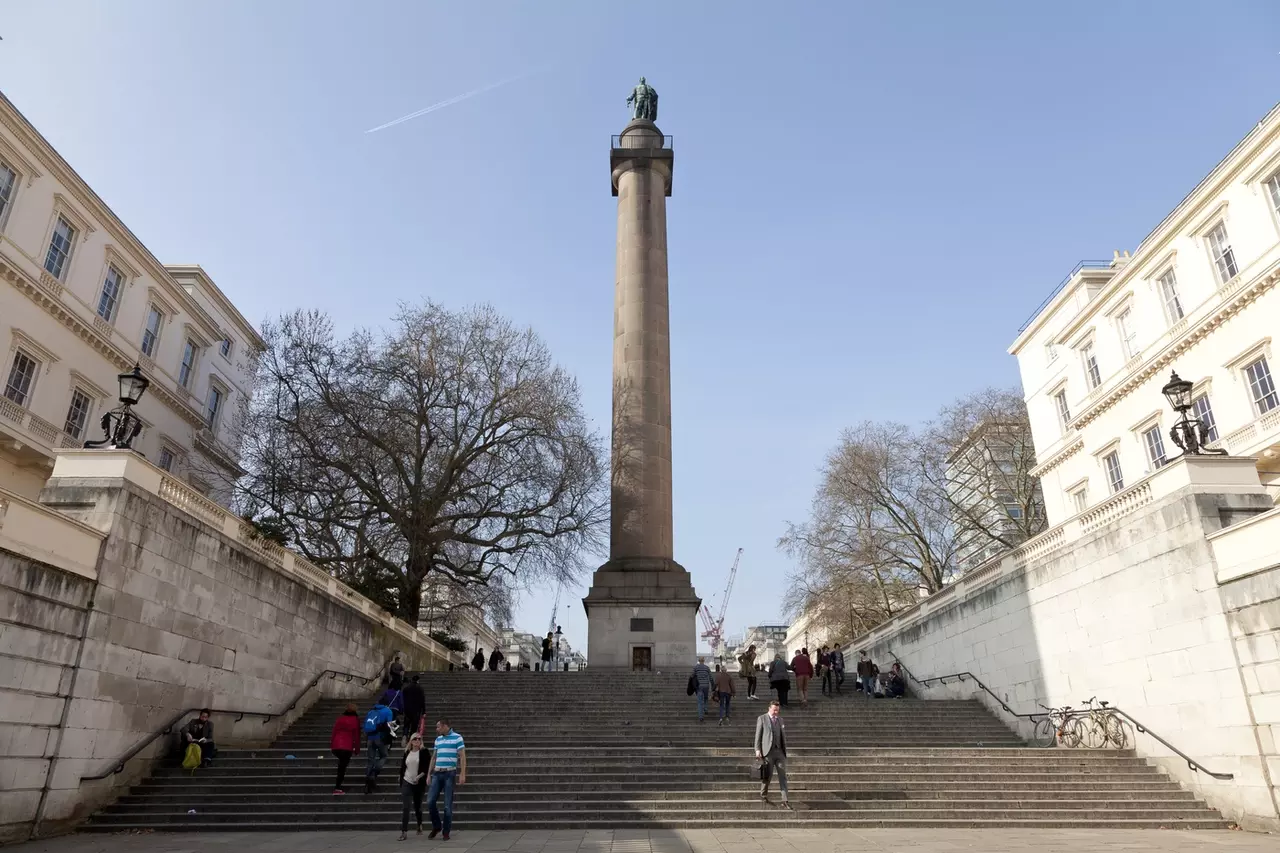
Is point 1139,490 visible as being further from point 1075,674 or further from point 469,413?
point 469,413

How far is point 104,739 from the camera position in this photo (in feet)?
40.5

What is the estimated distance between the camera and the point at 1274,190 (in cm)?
2369

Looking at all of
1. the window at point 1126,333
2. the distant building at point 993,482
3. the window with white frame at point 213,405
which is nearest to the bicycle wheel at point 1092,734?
the window at point 1126,333

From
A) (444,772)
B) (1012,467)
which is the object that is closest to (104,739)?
(444,772)

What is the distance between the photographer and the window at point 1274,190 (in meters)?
23.5

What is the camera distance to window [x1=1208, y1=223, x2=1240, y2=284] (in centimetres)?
2561

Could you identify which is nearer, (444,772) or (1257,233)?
(444,772)

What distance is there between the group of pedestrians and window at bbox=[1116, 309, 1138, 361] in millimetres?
28969

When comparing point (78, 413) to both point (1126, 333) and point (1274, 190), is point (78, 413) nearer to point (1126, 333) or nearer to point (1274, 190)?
point (1274, 190)

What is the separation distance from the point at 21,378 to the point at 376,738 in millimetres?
18596

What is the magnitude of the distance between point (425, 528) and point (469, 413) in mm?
4790

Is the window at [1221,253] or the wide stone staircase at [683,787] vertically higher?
the window at [1221,253]

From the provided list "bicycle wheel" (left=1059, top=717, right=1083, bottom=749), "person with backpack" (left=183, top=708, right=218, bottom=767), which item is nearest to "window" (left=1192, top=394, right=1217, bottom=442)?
"bicycle wheel" (left=1059, top=717, right=1083, bottom=749)

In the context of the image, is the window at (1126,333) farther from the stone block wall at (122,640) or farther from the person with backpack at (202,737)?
the person with backpack at (202,737)
